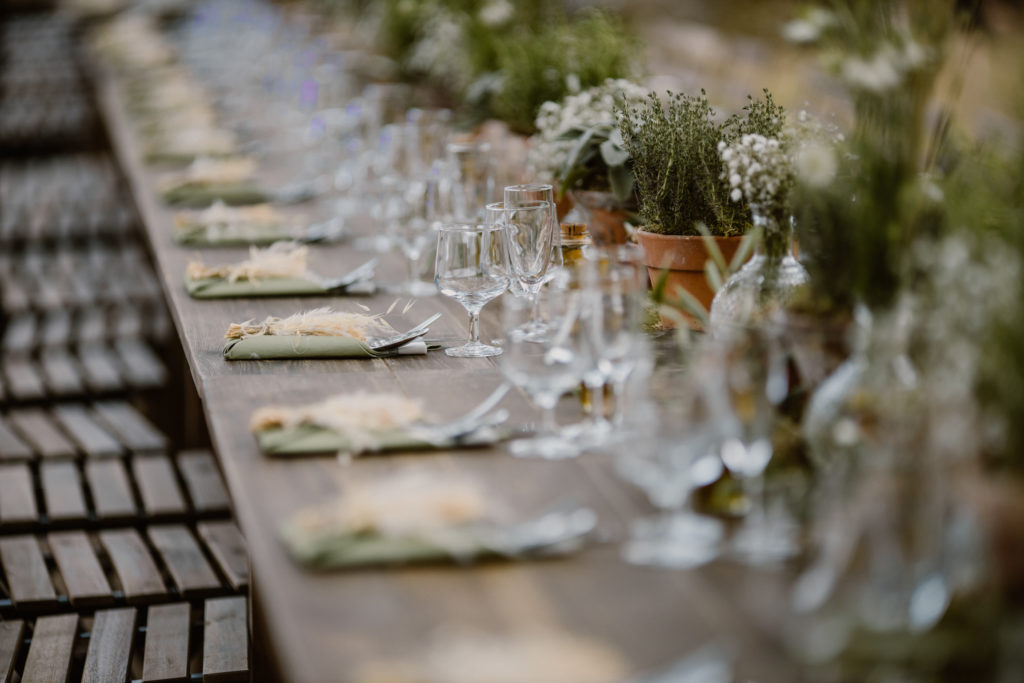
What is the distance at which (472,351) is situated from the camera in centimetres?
203

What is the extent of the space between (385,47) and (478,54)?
1415 mm

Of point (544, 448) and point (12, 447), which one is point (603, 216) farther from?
point (12, 447)

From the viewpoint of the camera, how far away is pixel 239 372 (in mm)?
1913

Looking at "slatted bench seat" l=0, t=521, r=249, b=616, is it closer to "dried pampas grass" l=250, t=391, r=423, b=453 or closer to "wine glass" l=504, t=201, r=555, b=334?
"dried pampas grass" l=250, t=391, r=423, b=453

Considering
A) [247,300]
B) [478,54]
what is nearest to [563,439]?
[247,300]

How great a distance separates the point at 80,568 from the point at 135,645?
281 millimetres

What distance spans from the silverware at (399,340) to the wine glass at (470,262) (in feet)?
0.32

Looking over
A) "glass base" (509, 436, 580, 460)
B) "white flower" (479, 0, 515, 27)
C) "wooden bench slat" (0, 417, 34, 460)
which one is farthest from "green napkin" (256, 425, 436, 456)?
"white flower" (479, 0, 515, 27)

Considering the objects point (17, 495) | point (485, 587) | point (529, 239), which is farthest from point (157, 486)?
point (485, 587)

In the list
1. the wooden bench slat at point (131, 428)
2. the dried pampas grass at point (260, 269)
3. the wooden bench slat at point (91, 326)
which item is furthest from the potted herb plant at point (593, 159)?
the wooden bench slat at point (91, 326)

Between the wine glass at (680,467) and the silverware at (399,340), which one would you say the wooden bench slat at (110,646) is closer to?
the silverware at (399,340)

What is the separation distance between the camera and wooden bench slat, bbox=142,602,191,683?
192cm

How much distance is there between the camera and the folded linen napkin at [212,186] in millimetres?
3305

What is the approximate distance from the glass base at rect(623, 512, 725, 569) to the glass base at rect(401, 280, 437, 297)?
1212mm
